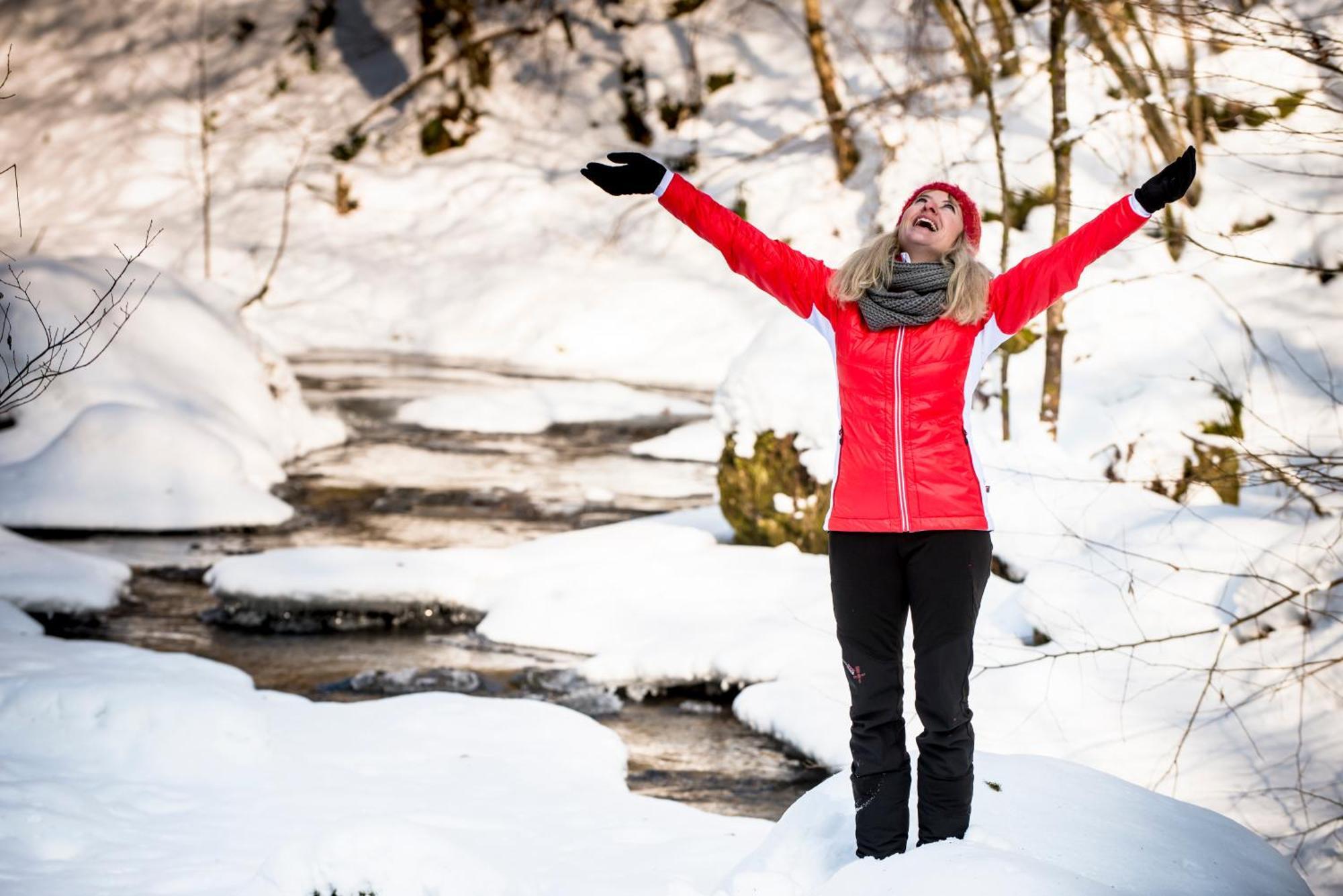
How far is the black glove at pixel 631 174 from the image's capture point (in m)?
3.02

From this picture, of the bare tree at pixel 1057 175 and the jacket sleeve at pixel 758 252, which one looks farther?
the bare tree at pixel 1057 175

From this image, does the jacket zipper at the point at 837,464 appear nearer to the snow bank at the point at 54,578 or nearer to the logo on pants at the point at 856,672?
the logo on pants at the point at 856,672

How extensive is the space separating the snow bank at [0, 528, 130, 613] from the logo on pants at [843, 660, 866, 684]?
5.00 m

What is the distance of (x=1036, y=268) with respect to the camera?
9.53 ft

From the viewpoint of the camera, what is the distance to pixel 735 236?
9.95ft

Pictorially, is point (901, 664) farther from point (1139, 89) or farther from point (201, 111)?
point (201, 111)

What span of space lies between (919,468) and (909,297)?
0.38 meters

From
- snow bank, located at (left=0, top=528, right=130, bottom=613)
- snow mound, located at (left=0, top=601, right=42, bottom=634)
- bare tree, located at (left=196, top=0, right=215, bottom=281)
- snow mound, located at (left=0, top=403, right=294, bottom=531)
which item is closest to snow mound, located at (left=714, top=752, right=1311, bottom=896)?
snow mound, located at (left=0, top=601, right=42, bottom=634)

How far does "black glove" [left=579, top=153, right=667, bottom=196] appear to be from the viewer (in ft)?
9.91

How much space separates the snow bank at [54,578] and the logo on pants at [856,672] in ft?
16.4

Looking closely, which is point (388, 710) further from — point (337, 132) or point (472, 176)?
point (337, 132)

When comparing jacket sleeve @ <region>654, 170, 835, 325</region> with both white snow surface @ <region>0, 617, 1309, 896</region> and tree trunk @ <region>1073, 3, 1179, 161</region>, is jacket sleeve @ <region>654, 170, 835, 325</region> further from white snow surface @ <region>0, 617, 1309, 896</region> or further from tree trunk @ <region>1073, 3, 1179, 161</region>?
tree trunk @ <region>1073, 3, 1179, 161</region>

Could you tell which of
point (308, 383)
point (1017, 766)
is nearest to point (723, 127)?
point (308, 383)

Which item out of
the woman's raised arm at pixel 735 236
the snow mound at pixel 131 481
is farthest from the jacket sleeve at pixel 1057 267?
the snow mound at pixel 131 481
